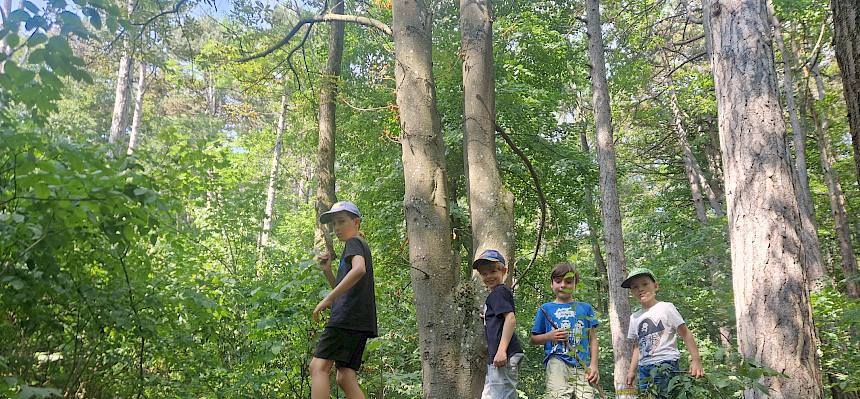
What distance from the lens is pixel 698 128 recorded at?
20.7 meters

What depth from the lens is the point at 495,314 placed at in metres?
4.29

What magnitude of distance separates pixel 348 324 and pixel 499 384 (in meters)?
1.17

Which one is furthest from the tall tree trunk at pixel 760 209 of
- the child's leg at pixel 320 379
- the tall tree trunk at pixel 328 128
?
the tall tree trunk at pixel 328 128

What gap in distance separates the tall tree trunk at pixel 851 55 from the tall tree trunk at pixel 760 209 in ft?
6.53

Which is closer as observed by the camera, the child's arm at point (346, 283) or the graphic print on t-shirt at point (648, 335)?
the child's arm at point (346, 283)

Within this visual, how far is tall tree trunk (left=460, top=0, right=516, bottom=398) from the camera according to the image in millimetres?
A: 4293

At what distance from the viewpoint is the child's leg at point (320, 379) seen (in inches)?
156

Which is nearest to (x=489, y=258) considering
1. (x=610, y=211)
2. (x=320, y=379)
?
(x=320, y=379)

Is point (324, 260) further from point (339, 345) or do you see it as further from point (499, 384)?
point (499, 384)

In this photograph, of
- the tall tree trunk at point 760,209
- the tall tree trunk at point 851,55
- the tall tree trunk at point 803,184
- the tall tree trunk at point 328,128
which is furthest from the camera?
the tall tree trunk at point 803,184

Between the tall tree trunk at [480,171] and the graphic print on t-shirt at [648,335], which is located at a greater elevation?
the tall tree trunk at [480,171]

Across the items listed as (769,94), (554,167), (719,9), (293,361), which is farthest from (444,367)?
(554,167)

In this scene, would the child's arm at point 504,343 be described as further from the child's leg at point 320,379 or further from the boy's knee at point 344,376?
the child's leg at point 320,379

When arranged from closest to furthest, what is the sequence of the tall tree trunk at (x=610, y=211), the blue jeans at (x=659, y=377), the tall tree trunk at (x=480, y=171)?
the blue jeans at (x=659, y=377) < the tall tree trunk at (x=480, y=171) < the tall tree trunk at (x=610, y=211)
